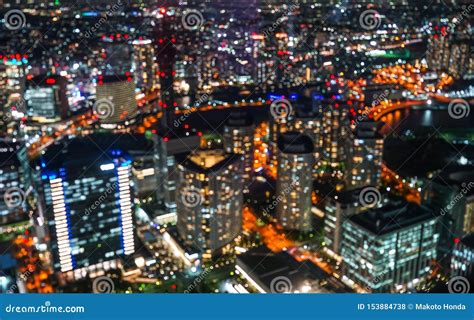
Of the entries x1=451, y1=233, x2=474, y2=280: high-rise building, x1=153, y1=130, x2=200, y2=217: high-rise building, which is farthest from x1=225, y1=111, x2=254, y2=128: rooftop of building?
x1=451, y1=233, x2=474, y2=280: high-rise building

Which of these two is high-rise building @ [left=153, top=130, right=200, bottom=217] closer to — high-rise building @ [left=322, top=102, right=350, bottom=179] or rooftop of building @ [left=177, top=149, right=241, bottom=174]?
rooftop of building @ [left=177, top=149, right=241, bottom=174]

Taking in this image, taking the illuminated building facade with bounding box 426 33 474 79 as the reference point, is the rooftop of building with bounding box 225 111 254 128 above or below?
below

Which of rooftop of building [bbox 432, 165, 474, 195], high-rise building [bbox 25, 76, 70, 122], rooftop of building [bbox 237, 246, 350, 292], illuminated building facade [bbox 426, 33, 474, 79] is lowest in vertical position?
rooftop of building [bbox 237, 246, 350, 292]

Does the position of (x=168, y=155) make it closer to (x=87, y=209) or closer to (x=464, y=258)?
(x=87, y=209)

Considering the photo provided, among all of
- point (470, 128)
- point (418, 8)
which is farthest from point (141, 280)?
point (470, 128)

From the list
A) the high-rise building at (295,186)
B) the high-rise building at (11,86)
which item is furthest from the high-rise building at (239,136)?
the high-rise building at (11,86)

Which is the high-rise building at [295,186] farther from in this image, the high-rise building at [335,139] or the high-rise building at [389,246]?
the high-rise building at [335,139]

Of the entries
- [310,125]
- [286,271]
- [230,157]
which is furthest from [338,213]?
[310,125]
